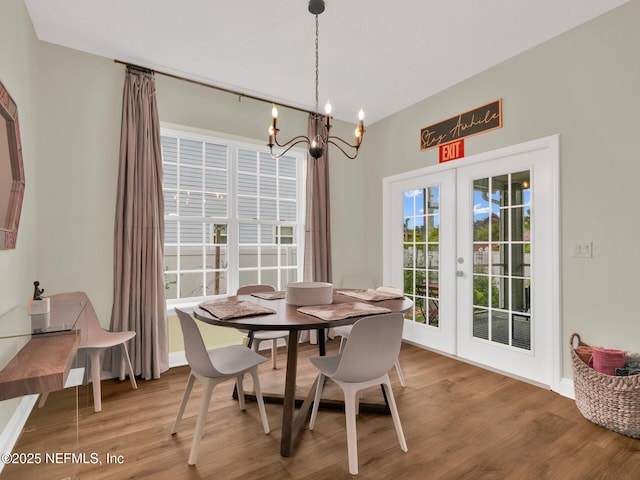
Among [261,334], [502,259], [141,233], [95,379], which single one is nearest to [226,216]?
[141,233]

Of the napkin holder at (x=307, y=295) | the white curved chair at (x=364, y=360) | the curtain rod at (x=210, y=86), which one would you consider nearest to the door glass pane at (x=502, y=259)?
the white curved chair at (x=364, y=360)

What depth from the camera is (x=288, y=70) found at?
3262mm

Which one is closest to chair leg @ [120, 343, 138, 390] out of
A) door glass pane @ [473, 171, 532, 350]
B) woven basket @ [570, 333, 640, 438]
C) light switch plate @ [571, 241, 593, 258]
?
door glass pane @ [473, 171, 532, 350]

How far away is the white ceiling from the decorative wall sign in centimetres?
37

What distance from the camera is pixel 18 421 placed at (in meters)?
1.44

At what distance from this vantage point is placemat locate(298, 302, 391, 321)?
190cm

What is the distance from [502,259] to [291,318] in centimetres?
226

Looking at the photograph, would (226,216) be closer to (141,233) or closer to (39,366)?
(141,233)

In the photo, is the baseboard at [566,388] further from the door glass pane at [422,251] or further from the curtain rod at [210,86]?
the curtain rod at [210,86]

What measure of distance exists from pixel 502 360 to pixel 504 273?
0.79 meters

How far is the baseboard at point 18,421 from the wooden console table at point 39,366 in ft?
0.33

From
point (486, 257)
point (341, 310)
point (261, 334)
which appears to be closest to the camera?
point (341, 310)

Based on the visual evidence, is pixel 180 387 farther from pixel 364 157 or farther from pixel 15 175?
pixel 364 157

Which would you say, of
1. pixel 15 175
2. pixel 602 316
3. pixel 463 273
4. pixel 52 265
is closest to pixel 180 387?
pixel 52 265
